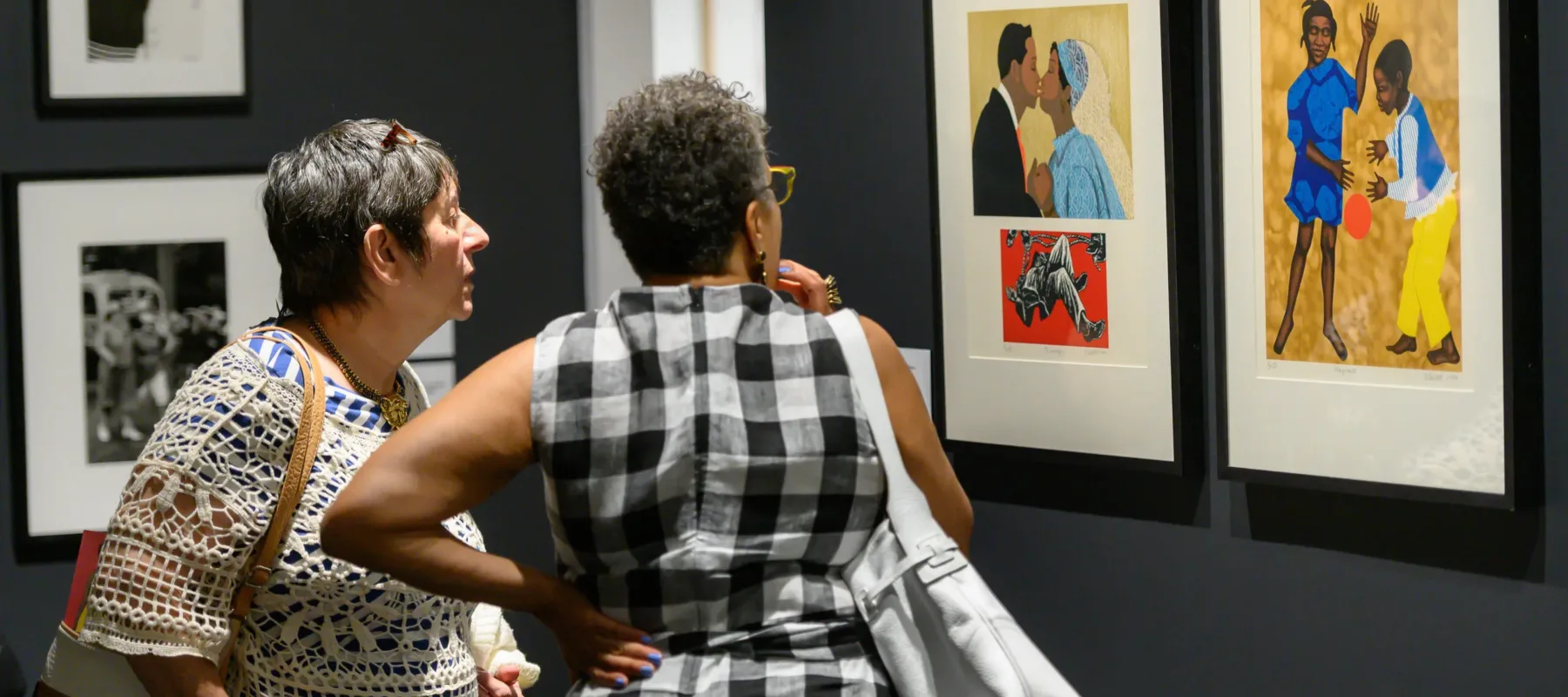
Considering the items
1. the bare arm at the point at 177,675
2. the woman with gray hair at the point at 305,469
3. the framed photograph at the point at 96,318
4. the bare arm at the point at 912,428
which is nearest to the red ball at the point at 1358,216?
the bare arm at the point at 912,428

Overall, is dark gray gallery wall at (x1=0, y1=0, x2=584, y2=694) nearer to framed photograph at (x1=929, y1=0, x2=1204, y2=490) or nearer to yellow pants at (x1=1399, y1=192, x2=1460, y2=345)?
framed photograph at (x1=929, y1=0, x2=1204, y2=490)

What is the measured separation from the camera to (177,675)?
5.72 feet

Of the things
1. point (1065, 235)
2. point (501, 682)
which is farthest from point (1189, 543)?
point (501, 682)

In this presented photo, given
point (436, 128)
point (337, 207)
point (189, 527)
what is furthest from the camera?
point (436, 128)

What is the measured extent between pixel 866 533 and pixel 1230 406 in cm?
109

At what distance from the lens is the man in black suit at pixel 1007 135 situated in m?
2.50

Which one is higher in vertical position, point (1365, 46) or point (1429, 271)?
point (1365, 46)

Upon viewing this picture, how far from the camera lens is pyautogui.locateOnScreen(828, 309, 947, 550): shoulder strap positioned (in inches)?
53.3

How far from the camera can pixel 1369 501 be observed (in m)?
2.15

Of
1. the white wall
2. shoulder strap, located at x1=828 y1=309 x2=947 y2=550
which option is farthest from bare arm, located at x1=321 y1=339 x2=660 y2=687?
the white wall

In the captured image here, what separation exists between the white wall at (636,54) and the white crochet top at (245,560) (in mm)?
1250

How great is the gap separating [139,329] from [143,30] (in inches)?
22.3

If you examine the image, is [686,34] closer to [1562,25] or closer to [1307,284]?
[1307,284]

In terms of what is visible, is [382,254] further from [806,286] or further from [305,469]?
[806,286]
